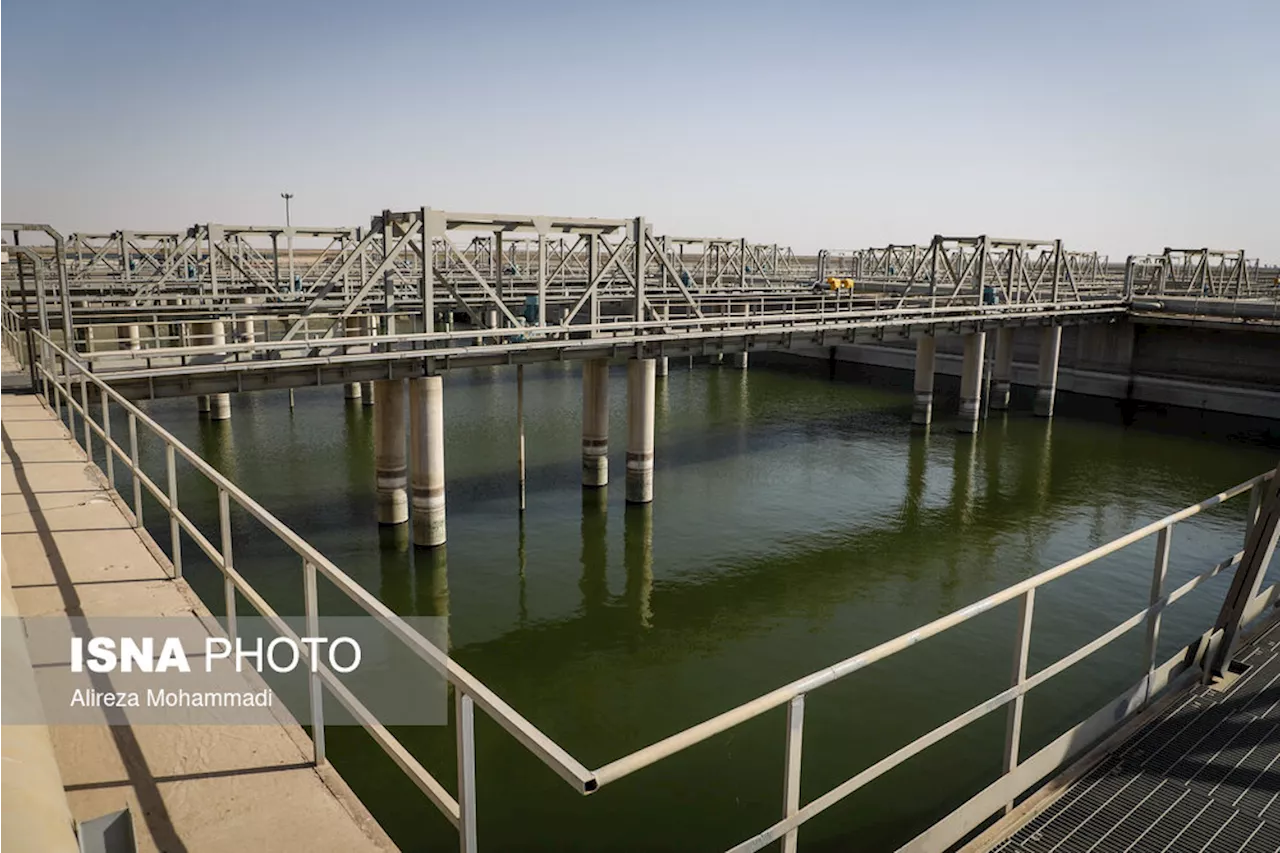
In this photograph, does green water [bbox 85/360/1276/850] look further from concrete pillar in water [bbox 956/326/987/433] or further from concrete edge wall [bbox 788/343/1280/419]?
concrete edge wall [bbox 788/343/1280/419]

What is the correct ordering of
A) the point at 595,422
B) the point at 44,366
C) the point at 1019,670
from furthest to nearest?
the point at 595,422
the point at 44,366
the point at 1019,670

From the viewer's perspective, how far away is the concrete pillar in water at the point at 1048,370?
3222cm

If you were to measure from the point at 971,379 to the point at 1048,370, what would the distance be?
4682mm

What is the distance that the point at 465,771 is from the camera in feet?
10.8

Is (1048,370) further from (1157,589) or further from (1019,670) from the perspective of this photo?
(1019,670)

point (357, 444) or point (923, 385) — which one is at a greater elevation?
point (923, 385)

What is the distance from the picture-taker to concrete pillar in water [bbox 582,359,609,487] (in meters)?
20.6

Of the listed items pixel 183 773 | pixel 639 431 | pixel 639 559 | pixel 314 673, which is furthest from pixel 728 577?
pixel 183 773

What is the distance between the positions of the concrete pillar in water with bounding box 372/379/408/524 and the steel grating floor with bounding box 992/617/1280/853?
1407 cm

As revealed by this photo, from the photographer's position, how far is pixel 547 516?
20.0 meters

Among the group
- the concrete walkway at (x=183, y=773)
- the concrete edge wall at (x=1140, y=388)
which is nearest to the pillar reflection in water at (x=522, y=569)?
the concrete walkway at (x=183, y=773)

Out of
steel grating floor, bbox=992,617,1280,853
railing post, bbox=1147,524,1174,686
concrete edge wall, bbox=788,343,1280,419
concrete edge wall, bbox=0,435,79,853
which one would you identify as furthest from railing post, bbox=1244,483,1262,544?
concrete edge wall, bbox=788,343,1280,419

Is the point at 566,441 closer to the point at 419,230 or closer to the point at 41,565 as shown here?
the point at 419,230

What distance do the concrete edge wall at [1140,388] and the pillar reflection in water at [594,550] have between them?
11093 millimetres
